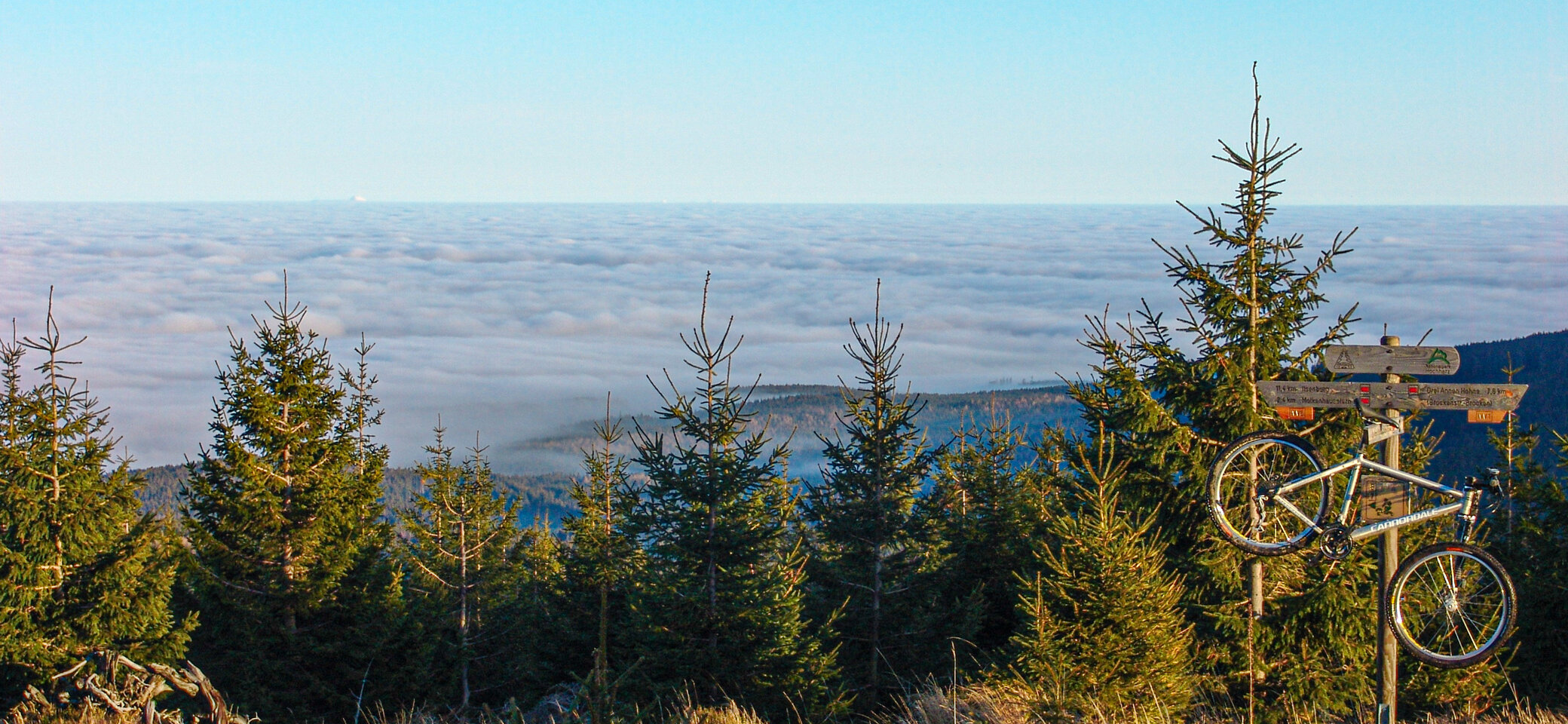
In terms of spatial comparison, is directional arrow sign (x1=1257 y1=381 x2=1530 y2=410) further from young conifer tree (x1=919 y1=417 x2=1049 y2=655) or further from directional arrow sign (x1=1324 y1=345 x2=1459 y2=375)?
young conifer tree (x1=919 y1=417 x2=1049 y2=655)

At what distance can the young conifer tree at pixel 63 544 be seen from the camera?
18328 mm

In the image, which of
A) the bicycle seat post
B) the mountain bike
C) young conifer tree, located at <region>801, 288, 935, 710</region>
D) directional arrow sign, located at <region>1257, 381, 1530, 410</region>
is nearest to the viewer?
the mountain bike

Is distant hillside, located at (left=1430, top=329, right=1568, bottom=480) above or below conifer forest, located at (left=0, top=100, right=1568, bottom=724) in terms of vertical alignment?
below

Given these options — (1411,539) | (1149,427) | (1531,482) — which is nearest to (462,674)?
(1149,427)

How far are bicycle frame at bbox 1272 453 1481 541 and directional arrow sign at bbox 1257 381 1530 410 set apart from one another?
463mm

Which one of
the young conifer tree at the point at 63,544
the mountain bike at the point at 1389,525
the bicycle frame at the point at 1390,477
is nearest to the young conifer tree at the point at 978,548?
the mountain bike at the point at 1389,525

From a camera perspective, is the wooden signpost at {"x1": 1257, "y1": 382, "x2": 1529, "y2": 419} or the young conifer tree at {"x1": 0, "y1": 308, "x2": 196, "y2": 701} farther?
the young conifer tree at {"x1": 0, "y1": 308, "x2": 196, "y2": 701}

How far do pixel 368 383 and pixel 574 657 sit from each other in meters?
13.3

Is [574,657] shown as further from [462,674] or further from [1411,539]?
[1411,539]

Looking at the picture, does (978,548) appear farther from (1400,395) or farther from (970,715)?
(1400,395)

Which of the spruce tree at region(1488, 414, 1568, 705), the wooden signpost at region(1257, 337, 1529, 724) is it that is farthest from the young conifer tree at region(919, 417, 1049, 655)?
the wooden signpost at region(1257, 337, 1529, 724)

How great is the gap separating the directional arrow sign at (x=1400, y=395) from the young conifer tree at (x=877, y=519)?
10.3 m

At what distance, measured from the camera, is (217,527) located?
20969 mm

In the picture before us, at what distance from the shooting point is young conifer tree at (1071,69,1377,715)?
1272cm
